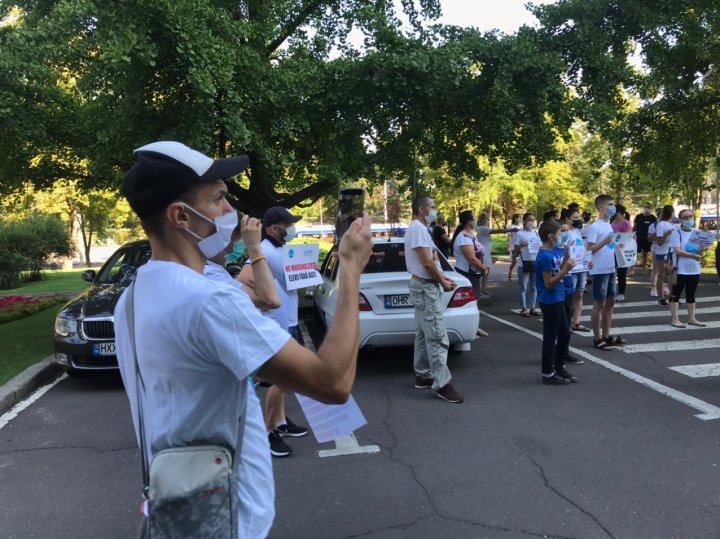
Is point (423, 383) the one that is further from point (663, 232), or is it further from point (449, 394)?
point (663, 232)

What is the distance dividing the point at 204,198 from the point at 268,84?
334 inches

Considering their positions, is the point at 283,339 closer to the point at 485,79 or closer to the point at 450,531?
the point at 450,531

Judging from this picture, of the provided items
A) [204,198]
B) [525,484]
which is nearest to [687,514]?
[525,484]

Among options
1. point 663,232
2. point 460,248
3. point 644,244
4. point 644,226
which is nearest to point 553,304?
point 460,248

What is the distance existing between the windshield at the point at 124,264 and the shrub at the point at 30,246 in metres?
14.5

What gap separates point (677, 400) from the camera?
17.9ft

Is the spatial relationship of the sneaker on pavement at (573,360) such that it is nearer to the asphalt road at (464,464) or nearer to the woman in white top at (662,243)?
the asphalt road at (464,464)

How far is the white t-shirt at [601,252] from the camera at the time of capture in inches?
297

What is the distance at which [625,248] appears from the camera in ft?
32.6

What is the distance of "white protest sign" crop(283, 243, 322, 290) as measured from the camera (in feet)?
15.3

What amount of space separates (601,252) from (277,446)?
5539 mm

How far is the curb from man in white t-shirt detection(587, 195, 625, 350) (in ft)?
23.9

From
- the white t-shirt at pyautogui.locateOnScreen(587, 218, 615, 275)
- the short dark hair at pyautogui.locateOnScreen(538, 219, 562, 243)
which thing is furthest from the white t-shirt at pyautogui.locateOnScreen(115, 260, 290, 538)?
the white t-shirt at pyautogui.locateOnScreen(587, 218, 615, 275)

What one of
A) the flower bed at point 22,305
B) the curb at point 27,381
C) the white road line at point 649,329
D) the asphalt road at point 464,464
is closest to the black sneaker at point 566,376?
the asphalt road at point 464,464
